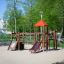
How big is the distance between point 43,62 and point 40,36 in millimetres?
10537

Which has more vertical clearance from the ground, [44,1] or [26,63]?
[44,1]

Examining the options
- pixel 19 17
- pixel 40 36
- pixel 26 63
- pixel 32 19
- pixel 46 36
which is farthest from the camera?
pixel 19 17

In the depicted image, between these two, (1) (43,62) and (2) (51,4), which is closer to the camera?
(2) (51,4)

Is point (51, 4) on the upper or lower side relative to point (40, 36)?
upper

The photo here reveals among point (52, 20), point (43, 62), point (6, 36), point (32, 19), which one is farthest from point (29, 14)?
point (43, 62)

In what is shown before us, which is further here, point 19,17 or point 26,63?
point 19,17

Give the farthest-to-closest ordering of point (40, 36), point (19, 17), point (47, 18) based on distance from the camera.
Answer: point (19, 17) < point (47, 18) < point (40, 36)

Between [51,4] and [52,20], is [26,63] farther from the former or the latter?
[52,20]

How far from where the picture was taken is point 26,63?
49.0 feet

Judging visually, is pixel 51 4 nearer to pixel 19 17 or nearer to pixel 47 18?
pixel 47 18

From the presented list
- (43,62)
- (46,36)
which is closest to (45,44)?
(46,36)

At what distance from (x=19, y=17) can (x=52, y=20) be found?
19.7 metres

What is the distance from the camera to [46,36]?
24078mm

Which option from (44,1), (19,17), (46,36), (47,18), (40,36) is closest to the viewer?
(44,1)
